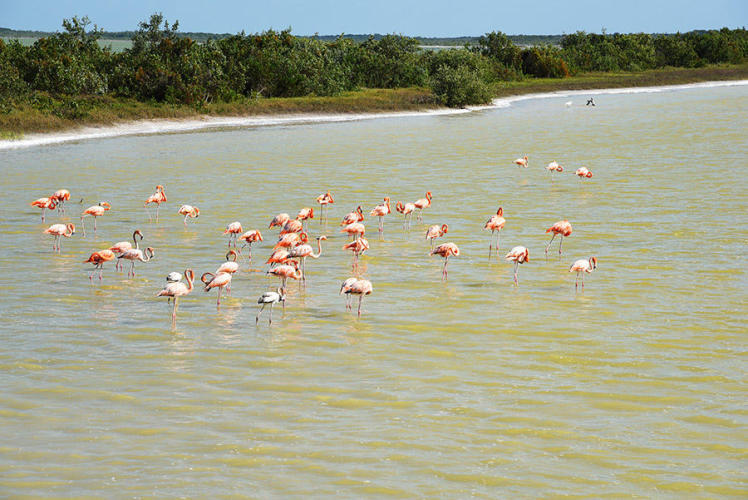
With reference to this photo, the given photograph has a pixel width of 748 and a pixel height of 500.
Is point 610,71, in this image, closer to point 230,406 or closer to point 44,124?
point 44,124

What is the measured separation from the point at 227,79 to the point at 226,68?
1.01 meters

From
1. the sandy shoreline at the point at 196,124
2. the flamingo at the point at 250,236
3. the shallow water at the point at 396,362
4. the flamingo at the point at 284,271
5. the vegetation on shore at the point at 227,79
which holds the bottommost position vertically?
the shallow water at the point at 396,362

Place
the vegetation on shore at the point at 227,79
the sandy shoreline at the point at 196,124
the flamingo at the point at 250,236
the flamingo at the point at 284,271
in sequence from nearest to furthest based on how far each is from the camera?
the flamingo at the point at 284,271
the flamingo at the point at 250,236
the sandy shoreline at the point at 196,124
the vegetation on shore at the point at 227,79

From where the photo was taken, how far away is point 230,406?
31.3 feet

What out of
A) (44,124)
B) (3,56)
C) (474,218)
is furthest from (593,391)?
(3,56)

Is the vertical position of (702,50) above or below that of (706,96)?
above

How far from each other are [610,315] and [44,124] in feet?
99.5

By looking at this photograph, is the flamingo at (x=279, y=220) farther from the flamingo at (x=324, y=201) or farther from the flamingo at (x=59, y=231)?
the flamingo at (x=59, y=231)

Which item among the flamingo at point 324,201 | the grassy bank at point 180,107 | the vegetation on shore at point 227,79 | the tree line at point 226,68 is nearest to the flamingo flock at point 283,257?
the flamingo at point 324,201

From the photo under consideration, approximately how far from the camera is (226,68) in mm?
50625

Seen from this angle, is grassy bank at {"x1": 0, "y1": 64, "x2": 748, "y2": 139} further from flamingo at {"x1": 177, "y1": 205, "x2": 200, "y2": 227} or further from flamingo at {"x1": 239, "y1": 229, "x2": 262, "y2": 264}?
flamingo at {"x1": 239, "y1": 229, "x2": 262, "y2": 264}

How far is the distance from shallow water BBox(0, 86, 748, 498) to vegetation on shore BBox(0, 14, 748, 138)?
20256mm

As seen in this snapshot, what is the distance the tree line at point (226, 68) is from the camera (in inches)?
1796

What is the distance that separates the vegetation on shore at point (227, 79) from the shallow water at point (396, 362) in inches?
797
